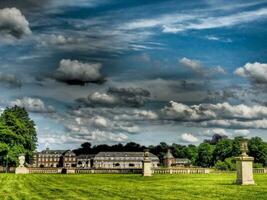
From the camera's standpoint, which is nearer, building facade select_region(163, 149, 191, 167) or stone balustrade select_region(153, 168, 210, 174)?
stone balustrade select_region(153, 168, 210, 174)

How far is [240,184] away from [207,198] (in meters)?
10.2

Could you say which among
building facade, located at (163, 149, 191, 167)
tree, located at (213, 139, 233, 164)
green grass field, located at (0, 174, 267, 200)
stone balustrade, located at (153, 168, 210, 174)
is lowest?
green grass field, located at (0, 174, 267, 200)

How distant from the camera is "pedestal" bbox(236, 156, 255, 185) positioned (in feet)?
87.5

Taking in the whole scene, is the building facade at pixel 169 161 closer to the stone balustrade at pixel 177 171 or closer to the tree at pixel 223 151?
the tree at pixel 223 151

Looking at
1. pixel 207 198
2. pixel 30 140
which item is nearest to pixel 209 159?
pixel 30 140

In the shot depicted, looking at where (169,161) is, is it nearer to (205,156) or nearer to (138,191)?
(205,156)

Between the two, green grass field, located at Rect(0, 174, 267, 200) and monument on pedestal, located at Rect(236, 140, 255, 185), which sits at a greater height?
monument on pedestal, located at Rect(236, 140, 255, 185)

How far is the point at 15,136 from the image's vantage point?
72375mm

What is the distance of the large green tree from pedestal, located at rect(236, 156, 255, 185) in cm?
4879

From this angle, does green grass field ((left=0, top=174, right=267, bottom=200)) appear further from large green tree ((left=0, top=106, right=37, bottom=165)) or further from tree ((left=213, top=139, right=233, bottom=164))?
tree ((left=213, top=139, right=233, bottom=164))

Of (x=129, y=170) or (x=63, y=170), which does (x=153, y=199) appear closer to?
(x=129, y=170)

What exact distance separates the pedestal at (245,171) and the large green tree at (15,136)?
4879 centimetres

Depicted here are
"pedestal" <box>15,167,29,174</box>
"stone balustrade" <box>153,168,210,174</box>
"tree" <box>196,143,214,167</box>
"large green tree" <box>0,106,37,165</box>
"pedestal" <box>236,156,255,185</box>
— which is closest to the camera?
"pedestal" <box>236,156,255,185</box>

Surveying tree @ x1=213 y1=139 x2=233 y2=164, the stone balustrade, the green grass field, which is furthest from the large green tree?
tree @ x1=213 y1=139 x2=233 y2=164
